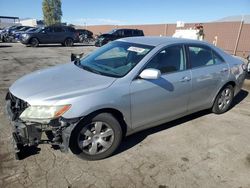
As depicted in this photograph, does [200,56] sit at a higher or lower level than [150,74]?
higher

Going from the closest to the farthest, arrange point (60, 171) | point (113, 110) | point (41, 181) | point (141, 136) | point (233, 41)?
point (41, 181), point (60, 171), point (113, 110), point (141, 136), point (233, 41)

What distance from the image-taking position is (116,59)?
422 cm

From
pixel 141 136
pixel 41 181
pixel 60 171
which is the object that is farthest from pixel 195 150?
pixel 41 181

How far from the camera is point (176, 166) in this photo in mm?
3396

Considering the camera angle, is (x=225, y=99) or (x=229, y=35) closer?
(x=225, y=99)

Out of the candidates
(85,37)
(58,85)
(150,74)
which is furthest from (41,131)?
(85,37)

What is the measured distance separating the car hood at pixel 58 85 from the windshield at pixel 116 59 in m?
0.20

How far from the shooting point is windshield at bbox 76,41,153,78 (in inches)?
147

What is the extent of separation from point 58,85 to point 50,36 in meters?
18.5

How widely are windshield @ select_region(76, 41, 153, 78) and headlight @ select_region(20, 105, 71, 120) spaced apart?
0.96 metres

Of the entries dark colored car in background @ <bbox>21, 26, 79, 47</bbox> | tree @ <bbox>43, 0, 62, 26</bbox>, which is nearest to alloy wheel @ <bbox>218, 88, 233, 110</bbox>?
dark colored car in background @ <bbox>21, 26, 79, 47</bbox>

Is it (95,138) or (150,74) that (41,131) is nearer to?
(95,138)

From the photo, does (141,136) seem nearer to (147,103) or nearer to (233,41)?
(147,103)

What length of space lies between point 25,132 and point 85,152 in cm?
82
